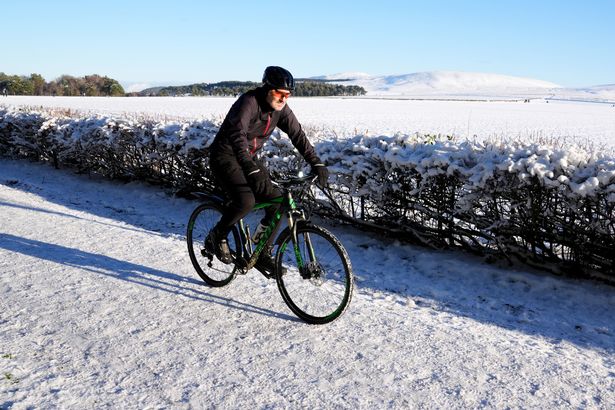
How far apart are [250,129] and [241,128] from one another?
0.85 ft

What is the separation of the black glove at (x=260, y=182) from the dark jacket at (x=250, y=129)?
0.11 m

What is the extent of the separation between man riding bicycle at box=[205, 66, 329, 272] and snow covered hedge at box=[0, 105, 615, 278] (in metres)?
2.00

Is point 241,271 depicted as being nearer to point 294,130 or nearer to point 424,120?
point 294,130

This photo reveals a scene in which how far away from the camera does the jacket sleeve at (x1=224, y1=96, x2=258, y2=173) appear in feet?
14.1

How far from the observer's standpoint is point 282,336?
13.4 ft

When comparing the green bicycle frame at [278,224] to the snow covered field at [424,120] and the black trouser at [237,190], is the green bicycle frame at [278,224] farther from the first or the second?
the snow covered field at [424,120]

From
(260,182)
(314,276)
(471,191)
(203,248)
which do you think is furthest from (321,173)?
(471,191)

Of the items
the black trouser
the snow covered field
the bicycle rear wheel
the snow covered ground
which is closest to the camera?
the snow covered ground

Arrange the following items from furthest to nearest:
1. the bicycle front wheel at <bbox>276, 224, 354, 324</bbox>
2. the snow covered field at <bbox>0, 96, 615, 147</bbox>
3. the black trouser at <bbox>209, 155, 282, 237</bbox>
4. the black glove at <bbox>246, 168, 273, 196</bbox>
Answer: the snow covered field at <bbox>0, 96, 615, 147</bbox>, the black trouser at <bbox>209, 155, 282, 237</bbox>, the black glove at <bbox>246, 168, 273, 196</bbox>, the bicycle front wheel at <bbox>276, 224, 354, 324</bbox>

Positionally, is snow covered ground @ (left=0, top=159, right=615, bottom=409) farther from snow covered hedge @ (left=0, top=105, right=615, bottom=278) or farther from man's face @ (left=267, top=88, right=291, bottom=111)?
man's face @ (left=267, top=88, right=291, bottom=111)

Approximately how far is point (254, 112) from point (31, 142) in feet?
36.5

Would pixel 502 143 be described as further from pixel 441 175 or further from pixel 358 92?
pixel 358 92

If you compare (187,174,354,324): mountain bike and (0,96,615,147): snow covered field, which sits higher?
(187,174,354,324): mountain bike

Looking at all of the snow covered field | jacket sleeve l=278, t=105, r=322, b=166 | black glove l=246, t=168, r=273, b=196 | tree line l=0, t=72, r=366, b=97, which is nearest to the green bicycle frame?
black glove l=246, t=168, r=273, b=196
